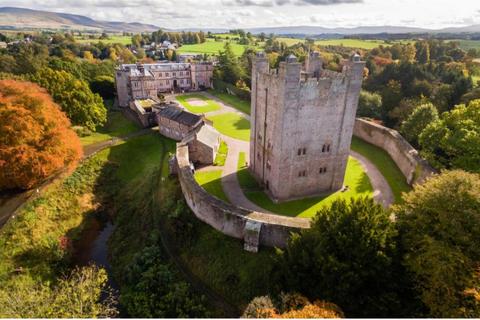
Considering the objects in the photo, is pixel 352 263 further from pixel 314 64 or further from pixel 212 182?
pixel 314 64

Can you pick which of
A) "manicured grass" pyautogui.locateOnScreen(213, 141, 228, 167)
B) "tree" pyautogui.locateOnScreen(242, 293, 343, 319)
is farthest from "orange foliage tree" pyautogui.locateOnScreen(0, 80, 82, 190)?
"tree" pyautogui.locateOnScreen(242, 293, 343, 319)

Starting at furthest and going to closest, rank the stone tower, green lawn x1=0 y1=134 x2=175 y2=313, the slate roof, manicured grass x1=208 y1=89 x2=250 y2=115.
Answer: manicured grass x1=208 y1=89 x2=250 y2=115 → the slate roof → green lawn x1=0 y1=134 x2=175 y2=313 → the stone tower

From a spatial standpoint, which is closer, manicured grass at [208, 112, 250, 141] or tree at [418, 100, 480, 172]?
tree at [418, 100, 480, 172]

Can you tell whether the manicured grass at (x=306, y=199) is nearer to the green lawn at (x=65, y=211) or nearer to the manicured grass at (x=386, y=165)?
the manicured grass at (x=386, y=165)

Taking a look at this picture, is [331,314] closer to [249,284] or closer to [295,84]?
[249,284]

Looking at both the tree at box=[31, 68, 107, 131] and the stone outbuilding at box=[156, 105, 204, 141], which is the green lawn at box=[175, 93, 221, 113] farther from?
the tree at box=[31, 68, 107, 131]

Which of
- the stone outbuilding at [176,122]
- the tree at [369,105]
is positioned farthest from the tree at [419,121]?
the stone outbuilding at [176,122]

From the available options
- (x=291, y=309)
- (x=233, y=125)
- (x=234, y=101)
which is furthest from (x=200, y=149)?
(x=234, y=101)
